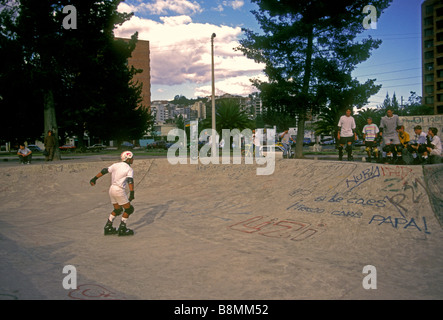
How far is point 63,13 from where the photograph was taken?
2073 centimetres

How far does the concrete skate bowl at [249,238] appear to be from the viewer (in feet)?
15.2

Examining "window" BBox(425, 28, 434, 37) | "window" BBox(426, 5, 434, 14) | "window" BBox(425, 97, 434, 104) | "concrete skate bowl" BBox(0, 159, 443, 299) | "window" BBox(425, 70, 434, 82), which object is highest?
"window" BBox(426, 5, 434, 14)

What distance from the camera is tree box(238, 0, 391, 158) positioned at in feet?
57.6

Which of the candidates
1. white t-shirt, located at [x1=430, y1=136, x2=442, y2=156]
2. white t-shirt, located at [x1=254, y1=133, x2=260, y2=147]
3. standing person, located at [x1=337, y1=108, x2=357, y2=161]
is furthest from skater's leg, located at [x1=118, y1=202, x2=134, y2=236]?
white t-shirt, located at [x1=254, y1=133, x2=260, y2=147]

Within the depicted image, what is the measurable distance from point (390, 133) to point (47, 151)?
1852 centimetres

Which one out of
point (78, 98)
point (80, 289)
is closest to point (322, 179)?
point (80, 289)

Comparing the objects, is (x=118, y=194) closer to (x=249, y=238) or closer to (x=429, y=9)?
(x=249, y=238)

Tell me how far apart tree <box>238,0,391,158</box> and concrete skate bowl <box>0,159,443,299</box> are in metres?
6.92

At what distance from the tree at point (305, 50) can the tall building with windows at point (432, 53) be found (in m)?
70.9

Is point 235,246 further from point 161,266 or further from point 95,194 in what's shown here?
point 95,194

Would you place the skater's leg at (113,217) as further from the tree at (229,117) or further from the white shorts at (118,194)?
the tree at (229,117)

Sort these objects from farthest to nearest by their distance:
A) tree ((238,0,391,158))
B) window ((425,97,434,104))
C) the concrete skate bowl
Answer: window ((425,97,434,104)), tree ((238,0,391,158)), the concrete skate bowl

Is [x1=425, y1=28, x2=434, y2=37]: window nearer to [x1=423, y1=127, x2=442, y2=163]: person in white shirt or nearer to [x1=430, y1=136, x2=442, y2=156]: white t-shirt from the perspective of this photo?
[x1=423, y1=127, x2=442, y2=163]: person in white shirt

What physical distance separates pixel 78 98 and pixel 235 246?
19.6 meters
